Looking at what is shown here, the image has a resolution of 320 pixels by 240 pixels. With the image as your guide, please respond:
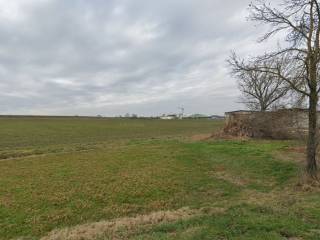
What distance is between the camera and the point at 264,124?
93.5 feet

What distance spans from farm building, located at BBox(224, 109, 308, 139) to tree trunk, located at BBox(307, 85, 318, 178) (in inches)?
627

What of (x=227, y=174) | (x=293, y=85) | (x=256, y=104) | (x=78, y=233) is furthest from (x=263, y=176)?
(x=256, y=104)

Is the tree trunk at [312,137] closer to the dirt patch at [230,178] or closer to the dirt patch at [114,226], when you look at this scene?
the dirt patch at [230,178]

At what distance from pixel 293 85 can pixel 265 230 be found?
6.08 m

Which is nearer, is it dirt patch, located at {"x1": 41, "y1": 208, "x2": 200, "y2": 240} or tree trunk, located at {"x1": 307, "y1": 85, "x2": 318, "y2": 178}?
dirt patch, located at {"x1": 41, "y1": 208, "x2": 200, "y2": 240}

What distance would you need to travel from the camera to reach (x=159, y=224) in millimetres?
6316

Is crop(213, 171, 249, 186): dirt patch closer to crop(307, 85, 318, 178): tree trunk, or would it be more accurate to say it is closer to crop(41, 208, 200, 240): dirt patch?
crop(307, 85, 318, 178): tree trunk

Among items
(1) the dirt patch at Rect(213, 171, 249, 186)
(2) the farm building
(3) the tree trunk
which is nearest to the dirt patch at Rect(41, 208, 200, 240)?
(1) the dirt patch at Rect(213, 171, 249, 186)

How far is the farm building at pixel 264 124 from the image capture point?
26672mm

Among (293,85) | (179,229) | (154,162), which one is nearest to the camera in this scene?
(179,229)

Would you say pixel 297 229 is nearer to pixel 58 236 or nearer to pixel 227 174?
pixel 58 236

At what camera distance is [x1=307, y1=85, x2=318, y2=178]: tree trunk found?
9961 millimetres

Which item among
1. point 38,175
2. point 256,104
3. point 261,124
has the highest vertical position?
point 256,104

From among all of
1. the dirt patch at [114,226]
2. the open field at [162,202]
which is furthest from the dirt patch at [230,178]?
the dirt patch at [114,226]
